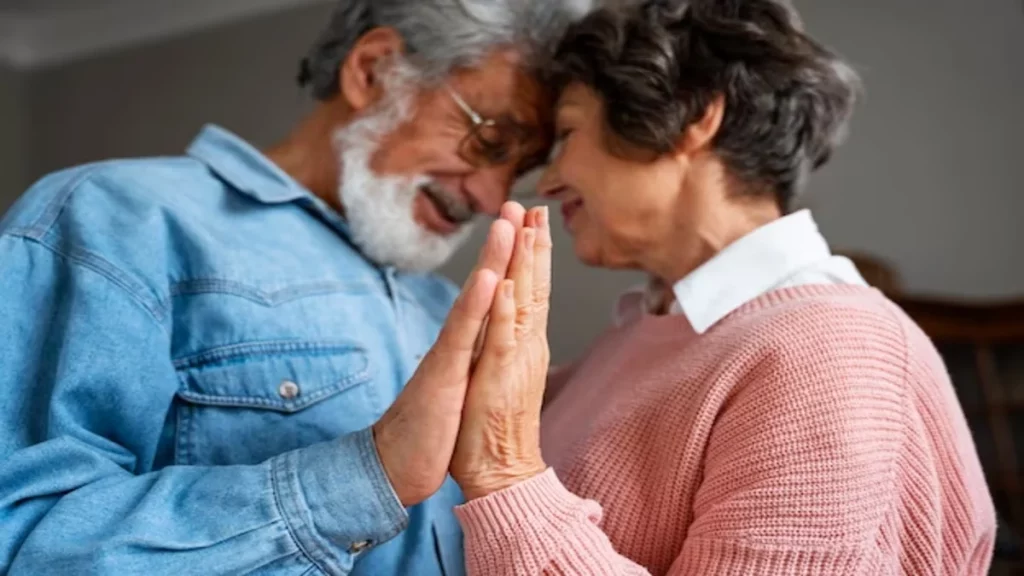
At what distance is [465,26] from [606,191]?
33cm

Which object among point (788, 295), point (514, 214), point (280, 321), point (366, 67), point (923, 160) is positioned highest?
point (366, 67)

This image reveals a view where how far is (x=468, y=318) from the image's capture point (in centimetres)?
76

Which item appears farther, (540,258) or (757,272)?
(757,272)

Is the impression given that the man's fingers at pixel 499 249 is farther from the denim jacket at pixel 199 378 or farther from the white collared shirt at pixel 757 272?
the white collared shirt at pixel 757 272

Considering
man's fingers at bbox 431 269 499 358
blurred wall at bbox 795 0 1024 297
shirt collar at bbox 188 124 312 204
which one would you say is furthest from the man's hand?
blurred wall at bbox 795 0 1024 297

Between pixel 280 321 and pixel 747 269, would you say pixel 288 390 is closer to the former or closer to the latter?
pixel 280 321

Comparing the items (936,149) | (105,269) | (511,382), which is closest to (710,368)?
(511,382)

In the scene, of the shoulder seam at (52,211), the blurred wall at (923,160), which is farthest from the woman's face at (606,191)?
the blurred wall at (923,160)

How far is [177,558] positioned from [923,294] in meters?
2.26

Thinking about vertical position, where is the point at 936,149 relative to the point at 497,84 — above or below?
below

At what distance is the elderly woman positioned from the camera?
80 centimetres

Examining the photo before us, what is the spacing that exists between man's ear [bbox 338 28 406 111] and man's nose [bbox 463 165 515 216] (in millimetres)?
183

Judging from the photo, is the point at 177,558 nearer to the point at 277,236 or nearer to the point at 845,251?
the point at 277,236

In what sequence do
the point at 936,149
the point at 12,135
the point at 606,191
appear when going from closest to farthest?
the point at 606,191
the point at 936,149
the point at 12,135
